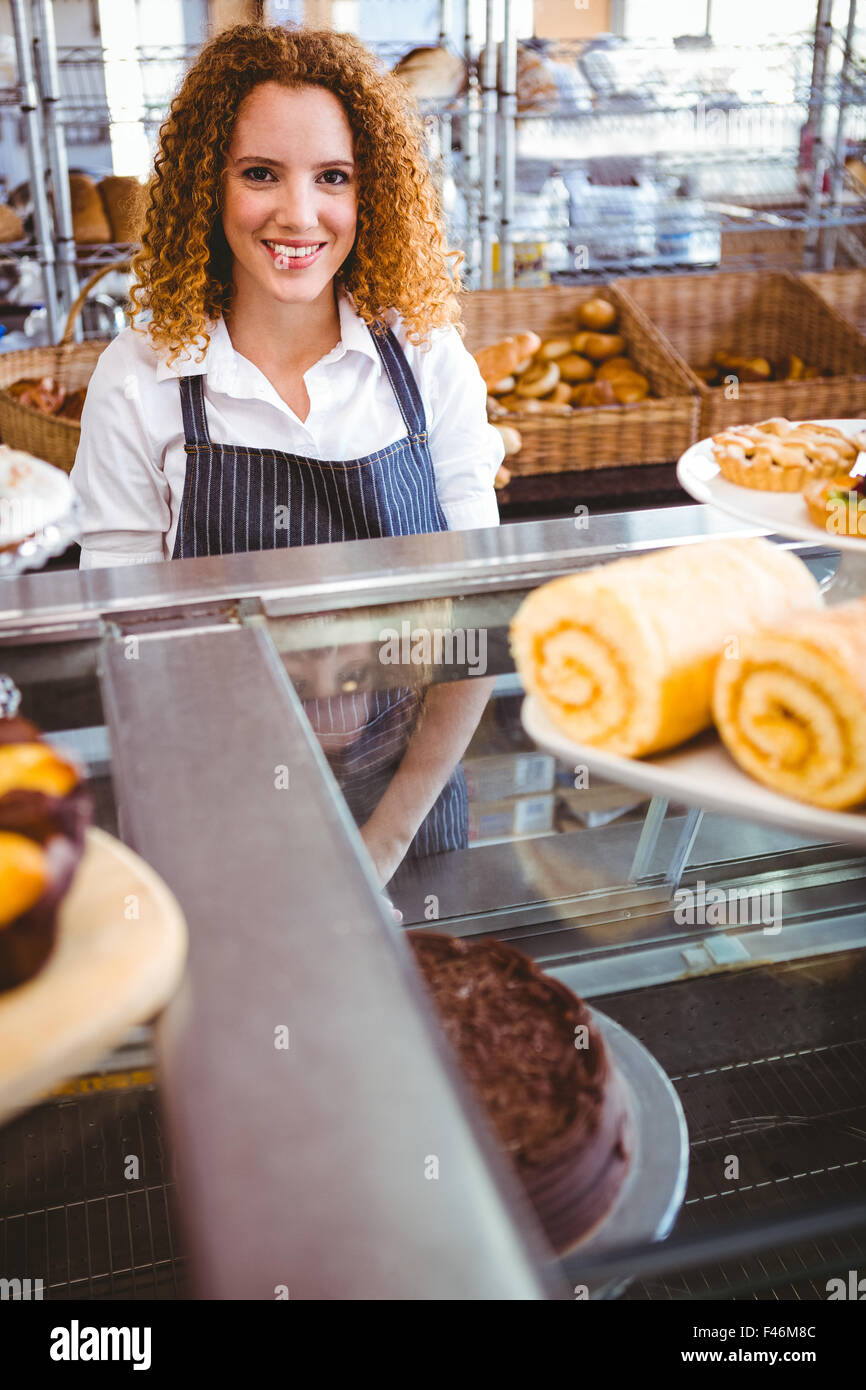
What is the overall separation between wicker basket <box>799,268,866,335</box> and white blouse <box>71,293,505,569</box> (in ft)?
6.55

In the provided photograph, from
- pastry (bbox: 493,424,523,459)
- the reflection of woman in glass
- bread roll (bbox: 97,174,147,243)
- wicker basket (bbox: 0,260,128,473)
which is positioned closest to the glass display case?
the reflection of woman in glass

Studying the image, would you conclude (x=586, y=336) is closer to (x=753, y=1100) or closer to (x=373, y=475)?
(x=373, y=475)

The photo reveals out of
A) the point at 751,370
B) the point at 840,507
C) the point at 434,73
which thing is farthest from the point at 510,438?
the point at 840,507

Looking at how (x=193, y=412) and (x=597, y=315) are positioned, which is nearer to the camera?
(x=193, y=412)

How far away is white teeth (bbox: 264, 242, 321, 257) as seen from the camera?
64.4 inches

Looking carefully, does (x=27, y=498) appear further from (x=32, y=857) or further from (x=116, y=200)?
(x=116, y=200)

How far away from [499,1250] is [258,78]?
65.3 inches

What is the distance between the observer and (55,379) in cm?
257

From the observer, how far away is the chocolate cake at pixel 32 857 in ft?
1.27

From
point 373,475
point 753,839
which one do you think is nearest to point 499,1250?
point 753,839

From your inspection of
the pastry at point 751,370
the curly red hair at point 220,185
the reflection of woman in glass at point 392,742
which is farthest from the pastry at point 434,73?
the reflection of woman in glass at point 392,742

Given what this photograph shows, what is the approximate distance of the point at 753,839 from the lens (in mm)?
789

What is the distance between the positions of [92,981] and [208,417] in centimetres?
140

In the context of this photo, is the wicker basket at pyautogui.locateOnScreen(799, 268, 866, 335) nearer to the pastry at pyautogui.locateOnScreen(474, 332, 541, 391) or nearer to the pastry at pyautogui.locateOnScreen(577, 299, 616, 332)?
the pastry at pyautogui.locateOnScreen(577, 299, 616, 332)
